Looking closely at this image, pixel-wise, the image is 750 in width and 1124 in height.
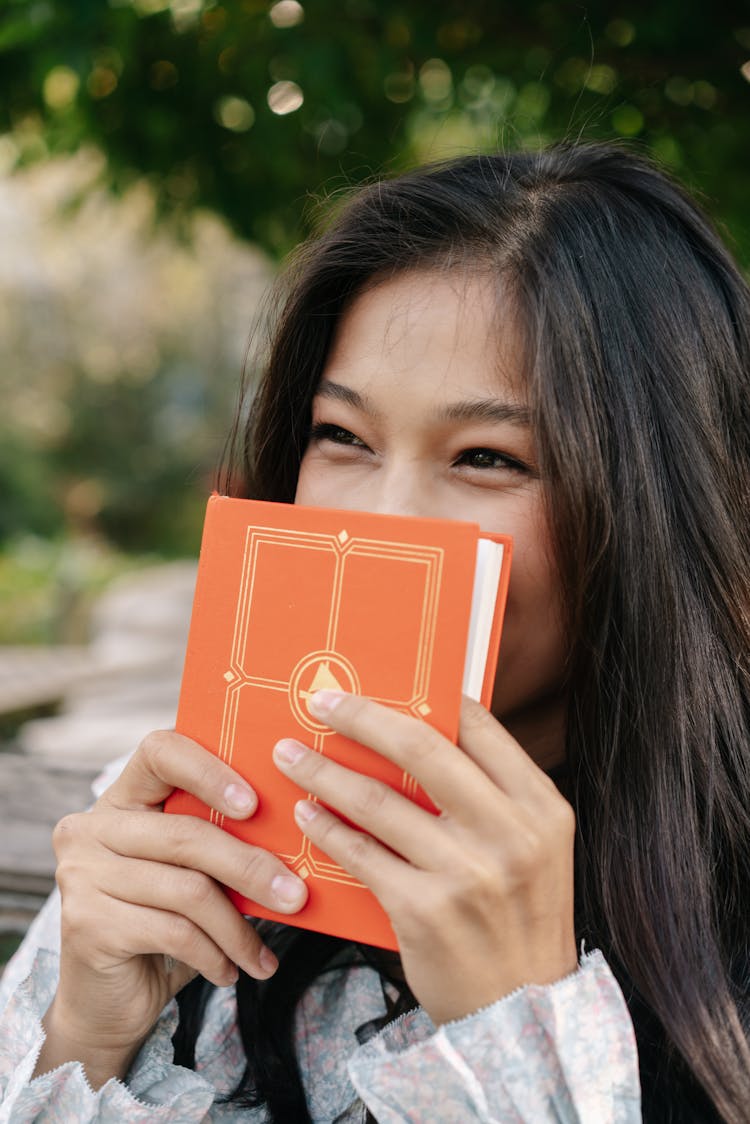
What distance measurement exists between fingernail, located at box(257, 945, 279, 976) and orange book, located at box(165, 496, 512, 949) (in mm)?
69

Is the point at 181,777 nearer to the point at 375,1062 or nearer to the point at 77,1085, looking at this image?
the point at 375,1062

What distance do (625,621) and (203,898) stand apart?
66cm

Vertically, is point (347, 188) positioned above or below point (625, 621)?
above

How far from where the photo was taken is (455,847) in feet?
3.36

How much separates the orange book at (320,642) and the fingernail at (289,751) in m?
0.02

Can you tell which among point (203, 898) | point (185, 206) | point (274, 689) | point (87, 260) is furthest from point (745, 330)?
point (87, 260)

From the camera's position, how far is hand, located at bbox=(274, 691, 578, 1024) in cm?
101

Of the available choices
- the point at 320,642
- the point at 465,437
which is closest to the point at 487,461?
the point at 465,437

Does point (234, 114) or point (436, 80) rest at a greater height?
point (436, 80)

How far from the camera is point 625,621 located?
1396 millimetres

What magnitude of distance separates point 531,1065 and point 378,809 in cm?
32

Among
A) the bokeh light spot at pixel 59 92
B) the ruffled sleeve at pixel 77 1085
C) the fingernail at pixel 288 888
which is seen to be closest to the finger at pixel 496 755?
the fingernail at pixel 288 888

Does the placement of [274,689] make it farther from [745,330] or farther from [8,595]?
[8,595]

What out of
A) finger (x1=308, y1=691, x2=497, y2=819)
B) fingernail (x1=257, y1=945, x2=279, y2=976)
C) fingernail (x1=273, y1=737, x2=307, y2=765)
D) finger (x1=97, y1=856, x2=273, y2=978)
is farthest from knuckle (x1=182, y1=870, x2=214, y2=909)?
finger (x1=308, y1=691, x2=497, y2=819)
